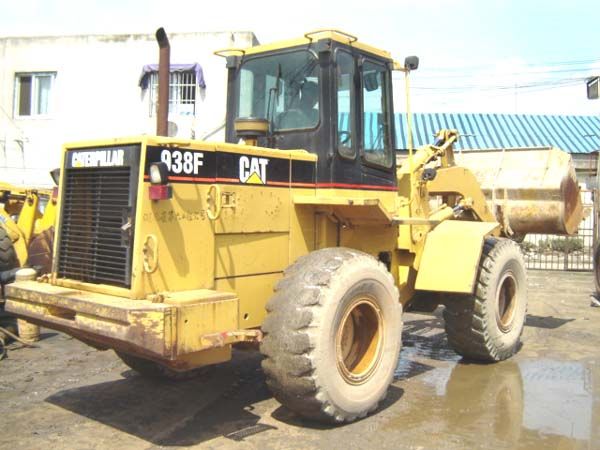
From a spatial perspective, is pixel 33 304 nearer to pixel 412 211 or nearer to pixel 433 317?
pixel 412 211

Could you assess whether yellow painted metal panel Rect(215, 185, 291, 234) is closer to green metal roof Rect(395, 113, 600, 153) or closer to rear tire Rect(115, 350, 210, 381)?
rear tire Rect(115, 350, 210, 381)

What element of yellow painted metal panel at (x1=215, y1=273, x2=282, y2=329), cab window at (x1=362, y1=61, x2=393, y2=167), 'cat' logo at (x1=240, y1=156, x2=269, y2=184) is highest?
cab window at (x1=362, y1=61, x2=393, y2=167)

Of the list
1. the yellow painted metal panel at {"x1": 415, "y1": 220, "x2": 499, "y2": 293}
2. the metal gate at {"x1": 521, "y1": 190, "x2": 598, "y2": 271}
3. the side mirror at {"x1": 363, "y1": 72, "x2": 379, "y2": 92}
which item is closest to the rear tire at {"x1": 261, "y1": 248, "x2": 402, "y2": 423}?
the yellow painted metal panel at {"x1": 415, "y1": 220, "x2": 499, "y2": 293}

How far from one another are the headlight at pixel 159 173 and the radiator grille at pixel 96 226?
0.86 ft

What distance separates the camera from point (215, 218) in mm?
4543

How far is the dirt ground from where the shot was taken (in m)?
4.42

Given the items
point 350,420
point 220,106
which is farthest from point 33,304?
point 220,106

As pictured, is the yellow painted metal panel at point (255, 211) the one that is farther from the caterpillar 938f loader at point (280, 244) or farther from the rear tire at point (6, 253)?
the rear tire at point (6, 253)

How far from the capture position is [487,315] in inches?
251

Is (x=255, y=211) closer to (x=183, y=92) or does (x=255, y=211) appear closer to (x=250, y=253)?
(x=250, y=253)

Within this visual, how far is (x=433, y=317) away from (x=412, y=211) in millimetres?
3717

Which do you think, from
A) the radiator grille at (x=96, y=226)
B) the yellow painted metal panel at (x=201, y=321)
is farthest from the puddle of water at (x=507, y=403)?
the radiator grille at (x=96, y=226)

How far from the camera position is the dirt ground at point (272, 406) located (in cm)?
442

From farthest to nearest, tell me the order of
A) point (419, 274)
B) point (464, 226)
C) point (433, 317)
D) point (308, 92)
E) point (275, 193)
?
point (433, 317)
point (464, 226)
point (419, 274)
point (308, 92)
point (275, 193)
